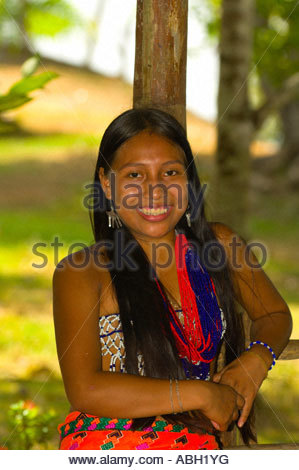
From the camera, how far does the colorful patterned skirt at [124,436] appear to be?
6.47 feet

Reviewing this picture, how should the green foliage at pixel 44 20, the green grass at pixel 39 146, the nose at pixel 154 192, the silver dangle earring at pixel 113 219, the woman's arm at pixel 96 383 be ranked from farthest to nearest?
the green foliage at pixel 44 20
the green grass at pixel 39 146
the silver dangle earring at pixel 113 219
the nose at pixel 154 192
the woman's arm at pixel 96 383

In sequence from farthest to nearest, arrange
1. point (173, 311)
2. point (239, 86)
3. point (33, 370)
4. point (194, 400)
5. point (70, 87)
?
point (70, 87) < point (33, 370) < point (239, 86) < point (173, 311) < point (194, 400)

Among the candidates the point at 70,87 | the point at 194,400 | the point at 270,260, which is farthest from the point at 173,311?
the point at 70,87

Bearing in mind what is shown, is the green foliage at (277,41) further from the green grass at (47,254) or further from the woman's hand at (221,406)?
the woman's hand at (221,406)

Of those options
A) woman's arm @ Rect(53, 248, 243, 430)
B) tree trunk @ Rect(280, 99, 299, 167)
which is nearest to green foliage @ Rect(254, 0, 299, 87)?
woman's arm @ Rect(53, 248, 243, 430)

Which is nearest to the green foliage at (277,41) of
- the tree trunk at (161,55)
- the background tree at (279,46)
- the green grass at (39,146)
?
the background tree at (279,46)

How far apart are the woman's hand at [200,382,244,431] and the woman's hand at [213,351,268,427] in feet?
0.14

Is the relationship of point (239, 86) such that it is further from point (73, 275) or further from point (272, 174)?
point (272, 174)

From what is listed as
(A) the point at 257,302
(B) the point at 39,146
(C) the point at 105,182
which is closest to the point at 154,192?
(C) the point at 105,182

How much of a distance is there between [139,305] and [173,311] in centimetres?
12

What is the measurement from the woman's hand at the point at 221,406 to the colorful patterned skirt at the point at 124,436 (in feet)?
0.38

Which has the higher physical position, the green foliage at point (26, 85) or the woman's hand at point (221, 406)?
the green foliage at point (26, 85)

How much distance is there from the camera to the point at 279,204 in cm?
1162

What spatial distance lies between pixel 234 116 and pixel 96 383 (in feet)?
8.77
